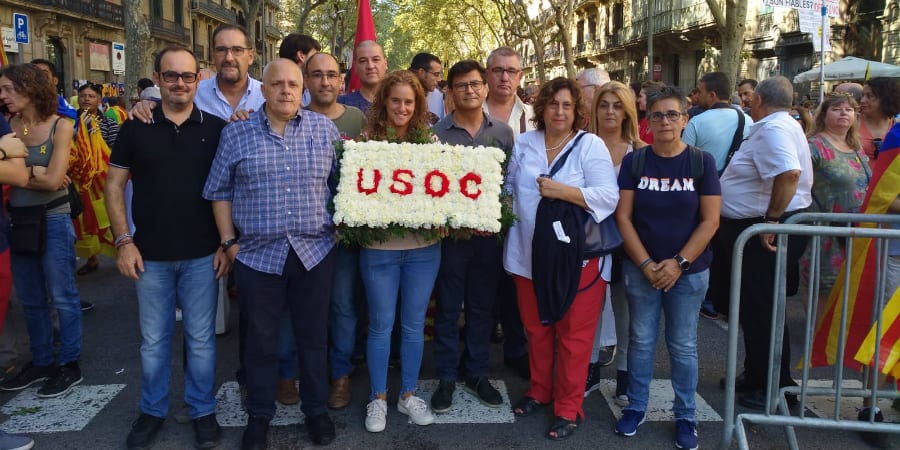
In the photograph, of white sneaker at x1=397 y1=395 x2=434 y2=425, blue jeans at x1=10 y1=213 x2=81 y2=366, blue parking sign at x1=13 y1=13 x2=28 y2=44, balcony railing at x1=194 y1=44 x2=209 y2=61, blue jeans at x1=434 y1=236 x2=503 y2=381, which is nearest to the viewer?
white sneaker at x1=397 y1=395 x2=434 y2=425

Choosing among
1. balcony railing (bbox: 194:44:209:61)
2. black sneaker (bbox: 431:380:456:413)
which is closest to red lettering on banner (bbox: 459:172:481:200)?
black sneaker (bbox: 431:380:456:413)

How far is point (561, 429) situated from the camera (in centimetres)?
397

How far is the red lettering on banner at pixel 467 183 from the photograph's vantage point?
3869mm

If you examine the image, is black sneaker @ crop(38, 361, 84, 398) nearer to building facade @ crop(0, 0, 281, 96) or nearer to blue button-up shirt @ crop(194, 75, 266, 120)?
blue button-up shirt @ crop(194, 75, 266, 120)

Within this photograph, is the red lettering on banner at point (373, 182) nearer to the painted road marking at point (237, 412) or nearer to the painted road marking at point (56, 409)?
the painted road marking at point (237, 412)

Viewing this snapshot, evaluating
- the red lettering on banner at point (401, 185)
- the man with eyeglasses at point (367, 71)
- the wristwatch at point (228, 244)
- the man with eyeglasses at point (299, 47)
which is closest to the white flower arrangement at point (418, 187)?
the red lettering on banner at point (401, 185)

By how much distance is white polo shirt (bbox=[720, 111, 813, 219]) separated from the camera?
169 inches

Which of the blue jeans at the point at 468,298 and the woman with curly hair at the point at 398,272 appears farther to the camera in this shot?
the blue jeans at the point at 468,298

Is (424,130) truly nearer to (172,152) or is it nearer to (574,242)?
(574,242)

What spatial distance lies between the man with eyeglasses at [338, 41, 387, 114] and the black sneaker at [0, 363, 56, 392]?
286cm

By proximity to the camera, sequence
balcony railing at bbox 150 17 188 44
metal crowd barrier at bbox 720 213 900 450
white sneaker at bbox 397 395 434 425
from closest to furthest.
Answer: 1. metal crowd barrier at bbox 720 213 900 450
2. white sneaker at bbox 397 395 434 425
3. balcony railing at bbox 150 17 188 44

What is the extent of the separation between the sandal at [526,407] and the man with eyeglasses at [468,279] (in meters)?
0.16

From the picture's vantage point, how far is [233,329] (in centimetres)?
600

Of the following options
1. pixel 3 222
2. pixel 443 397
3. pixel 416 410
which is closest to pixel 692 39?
pixel 443 397
